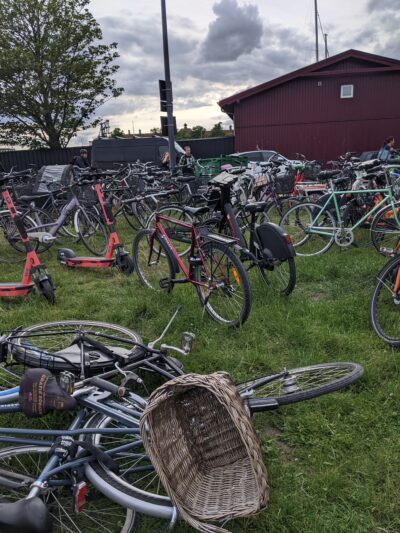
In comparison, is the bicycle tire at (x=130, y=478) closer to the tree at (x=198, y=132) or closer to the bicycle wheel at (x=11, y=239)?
the bicycle wheel at (x=11, y=239)

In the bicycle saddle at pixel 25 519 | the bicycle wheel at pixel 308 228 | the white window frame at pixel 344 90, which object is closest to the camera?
the bicycle saddle at pixel 25 519

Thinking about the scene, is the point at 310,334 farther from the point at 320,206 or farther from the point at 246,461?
the point at 320,206

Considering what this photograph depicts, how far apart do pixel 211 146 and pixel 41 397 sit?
1917 cm

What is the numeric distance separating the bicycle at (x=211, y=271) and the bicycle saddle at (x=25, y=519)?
2221mm

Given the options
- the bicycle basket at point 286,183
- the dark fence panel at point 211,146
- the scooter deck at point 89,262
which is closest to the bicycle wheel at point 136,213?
the scooter deck at point 89,262

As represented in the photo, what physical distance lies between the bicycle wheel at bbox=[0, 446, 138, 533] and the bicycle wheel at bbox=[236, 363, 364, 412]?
29.5 inches

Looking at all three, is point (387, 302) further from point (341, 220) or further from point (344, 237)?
point (341, 220)

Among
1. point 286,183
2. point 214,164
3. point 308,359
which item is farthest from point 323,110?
point 308,359

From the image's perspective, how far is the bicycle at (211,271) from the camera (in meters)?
3.47

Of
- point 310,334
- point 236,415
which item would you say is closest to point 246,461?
point 236,415

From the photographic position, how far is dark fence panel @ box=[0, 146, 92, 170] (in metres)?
19.0

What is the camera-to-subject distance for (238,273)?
11.2ft

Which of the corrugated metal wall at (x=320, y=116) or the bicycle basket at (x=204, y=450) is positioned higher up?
the corrugated metal wall at (x=320, y=116)

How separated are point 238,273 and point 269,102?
57.4ft
